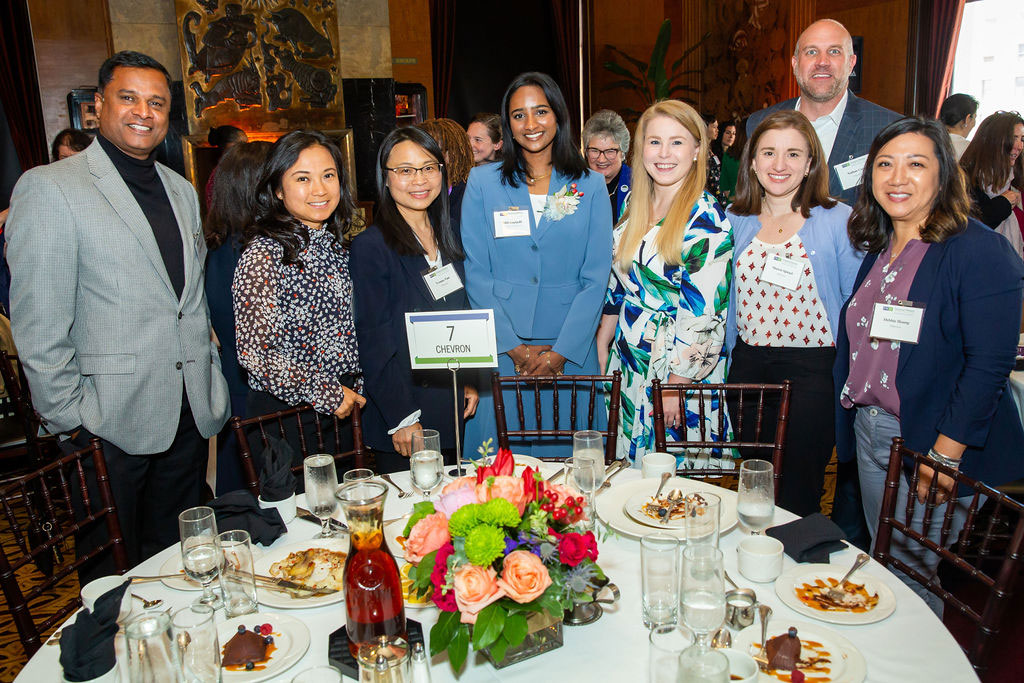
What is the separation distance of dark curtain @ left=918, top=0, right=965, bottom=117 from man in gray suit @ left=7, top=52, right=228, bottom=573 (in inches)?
317

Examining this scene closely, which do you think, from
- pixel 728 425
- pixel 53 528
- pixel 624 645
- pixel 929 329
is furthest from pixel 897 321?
pixel 53 528

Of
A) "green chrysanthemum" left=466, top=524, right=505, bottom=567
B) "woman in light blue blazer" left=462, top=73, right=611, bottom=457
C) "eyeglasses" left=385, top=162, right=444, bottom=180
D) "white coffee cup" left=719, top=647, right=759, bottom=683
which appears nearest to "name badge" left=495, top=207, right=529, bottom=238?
"woman in light blue blazer" left=462, top=73, right=611, bottom=457

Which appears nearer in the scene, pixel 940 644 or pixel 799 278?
pixel 940 644

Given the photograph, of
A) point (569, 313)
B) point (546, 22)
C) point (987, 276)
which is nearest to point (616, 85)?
point (546, 22)

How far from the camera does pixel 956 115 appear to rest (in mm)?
5250

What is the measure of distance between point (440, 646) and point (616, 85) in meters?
9.12

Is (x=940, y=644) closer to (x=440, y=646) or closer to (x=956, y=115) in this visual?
(x=440, y=646)

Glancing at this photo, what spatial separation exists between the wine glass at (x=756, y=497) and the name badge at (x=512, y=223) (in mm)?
1551

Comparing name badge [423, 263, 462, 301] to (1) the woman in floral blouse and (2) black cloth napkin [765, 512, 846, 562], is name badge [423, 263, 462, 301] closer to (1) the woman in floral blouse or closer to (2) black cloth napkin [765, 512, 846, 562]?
(1) the woman in floral blouse

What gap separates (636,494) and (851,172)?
2.03 meters

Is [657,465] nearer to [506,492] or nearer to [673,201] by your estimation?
[506,492]

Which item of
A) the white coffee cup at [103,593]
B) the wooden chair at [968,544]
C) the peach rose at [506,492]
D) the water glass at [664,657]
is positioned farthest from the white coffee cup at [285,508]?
the wooden chair at [968,544]

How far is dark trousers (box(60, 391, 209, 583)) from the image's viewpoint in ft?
8.07

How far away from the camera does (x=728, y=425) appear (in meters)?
2.76
